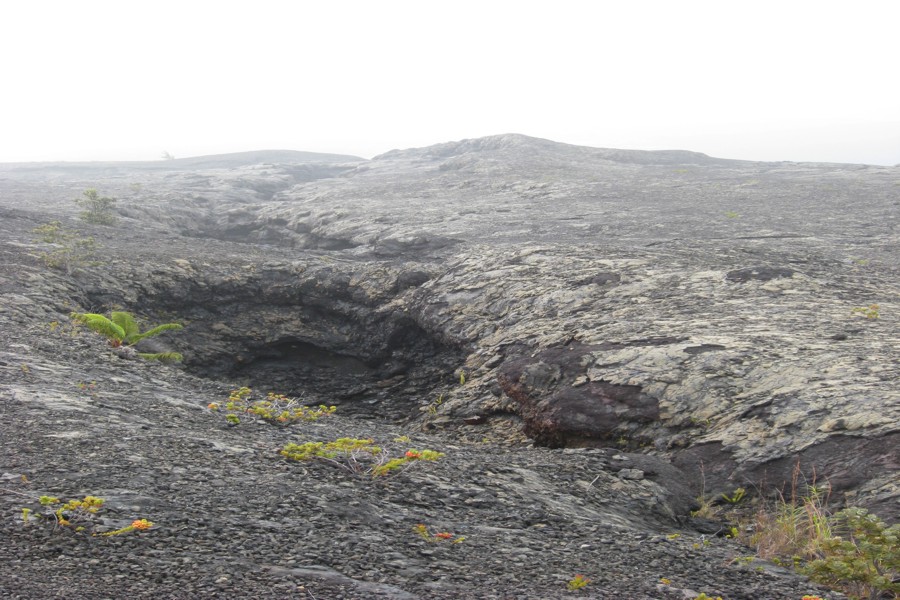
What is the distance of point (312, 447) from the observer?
22.5ft

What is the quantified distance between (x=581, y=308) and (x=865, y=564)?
785 cm

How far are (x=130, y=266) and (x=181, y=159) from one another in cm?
5235

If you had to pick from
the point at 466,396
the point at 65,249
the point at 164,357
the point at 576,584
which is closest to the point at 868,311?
the point at 466,396

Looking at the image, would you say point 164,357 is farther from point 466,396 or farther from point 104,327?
point 466,396

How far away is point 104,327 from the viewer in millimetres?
11531

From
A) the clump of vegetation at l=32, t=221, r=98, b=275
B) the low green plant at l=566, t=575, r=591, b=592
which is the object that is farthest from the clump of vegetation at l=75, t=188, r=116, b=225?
the low green plant at l=566, t=575, r=591, b=592

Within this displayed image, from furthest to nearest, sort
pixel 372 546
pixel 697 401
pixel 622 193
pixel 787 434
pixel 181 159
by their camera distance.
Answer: pixel 181 159, pixel 622 193, pixel 697 401, pixel 787 434, pixel 372 546

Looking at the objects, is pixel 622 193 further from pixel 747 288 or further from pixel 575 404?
pixel 575 404

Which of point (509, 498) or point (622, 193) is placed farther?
point (622, 193)

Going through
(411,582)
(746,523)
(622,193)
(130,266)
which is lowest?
(746,523)

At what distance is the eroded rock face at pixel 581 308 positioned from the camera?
333 inches

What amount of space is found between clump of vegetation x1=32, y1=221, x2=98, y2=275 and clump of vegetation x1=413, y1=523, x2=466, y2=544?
1286 centimetres

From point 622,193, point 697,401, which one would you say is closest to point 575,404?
point 697,401

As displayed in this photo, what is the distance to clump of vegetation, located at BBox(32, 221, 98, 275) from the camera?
15.1 m
